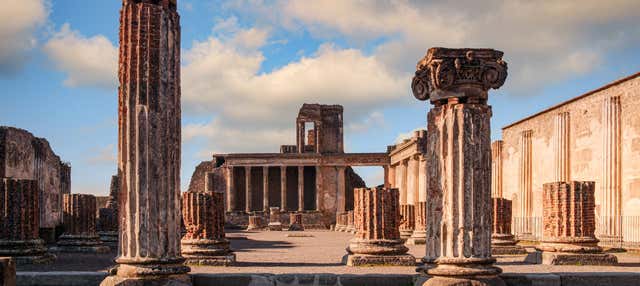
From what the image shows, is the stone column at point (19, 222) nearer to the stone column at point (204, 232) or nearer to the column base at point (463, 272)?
the stone column at point (204, 232)

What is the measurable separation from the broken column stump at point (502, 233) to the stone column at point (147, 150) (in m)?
11.4

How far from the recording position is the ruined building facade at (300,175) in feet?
155

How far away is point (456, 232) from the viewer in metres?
8.56

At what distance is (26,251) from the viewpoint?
15102mm

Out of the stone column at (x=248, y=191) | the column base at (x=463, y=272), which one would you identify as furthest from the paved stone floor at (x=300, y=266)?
the stone column at (x=248, y=191)

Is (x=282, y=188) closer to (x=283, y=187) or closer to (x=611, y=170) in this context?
(x=283, y=187)

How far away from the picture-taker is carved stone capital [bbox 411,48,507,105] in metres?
8.68

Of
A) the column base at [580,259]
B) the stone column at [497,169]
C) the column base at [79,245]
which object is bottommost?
the column base at [79,245]

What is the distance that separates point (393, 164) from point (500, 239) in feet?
91.0

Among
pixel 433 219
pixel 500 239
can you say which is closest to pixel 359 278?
pixel 433 219

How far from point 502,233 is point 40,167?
1796cm

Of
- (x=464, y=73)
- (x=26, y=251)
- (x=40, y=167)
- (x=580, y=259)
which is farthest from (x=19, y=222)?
(x=580, y=259)

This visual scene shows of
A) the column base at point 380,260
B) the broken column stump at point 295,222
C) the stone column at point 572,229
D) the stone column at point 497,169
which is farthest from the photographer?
the broken column stump at point 295,222

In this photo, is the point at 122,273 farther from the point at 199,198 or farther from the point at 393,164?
the point at 393,164
